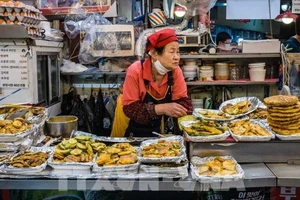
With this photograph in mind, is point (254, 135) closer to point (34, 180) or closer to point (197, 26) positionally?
point (34, 180)

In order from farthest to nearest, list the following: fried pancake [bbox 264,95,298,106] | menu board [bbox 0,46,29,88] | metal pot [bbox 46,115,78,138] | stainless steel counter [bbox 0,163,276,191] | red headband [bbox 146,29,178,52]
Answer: menu board [bbox 0,46,29,88], metal pot [bbox 46,115,78,138], red headband [bbox 146,29,178,52], fried pancake [bbox 264,95,298,106], stainless steel counter [bbox 0,163,276,191]

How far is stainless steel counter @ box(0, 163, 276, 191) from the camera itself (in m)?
1.83

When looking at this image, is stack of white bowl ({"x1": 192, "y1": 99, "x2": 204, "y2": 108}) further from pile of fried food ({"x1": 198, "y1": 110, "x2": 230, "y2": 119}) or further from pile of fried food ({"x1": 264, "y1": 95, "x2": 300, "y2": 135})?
pile of fried food ({"x1": 264, "y1": 95, "x2": 300, "y2": 135})

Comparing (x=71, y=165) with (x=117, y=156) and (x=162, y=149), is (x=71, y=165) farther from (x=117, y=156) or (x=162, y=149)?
(x=162, y=149)

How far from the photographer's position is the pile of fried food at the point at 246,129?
2123 millimetres

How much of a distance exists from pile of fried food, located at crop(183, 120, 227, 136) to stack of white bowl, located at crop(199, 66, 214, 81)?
228 centimetres

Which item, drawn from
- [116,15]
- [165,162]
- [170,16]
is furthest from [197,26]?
[165,162]

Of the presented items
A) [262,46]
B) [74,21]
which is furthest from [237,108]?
[74,21]

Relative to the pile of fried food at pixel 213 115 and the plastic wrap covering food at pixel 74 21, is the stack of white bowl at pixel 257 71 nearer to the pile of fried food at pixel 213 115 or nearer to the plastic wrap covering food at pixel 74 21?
the pile of fried food at pixel 213 115

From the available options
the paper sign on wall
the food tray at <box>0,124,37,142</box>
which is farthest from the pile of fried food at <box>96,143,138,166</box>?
the paper sign on wall

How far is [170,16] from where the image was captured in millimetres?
4473

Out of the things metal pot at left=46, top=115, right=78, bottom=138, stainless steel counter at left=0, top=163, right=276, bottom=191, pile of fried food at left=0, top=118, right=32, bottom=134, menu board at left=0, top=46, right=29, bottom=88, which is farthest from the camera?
menu board at left=0, top=46, right=29, bottom=88

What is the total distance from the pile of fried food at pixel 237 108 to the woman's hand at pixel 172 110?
0.34 meters

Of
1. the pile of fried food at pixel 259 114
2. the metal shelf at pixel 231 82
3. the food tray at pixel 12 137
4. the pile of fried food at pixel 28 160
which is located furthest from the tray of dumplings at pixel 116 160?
the metal shelf at pixel 231 82
